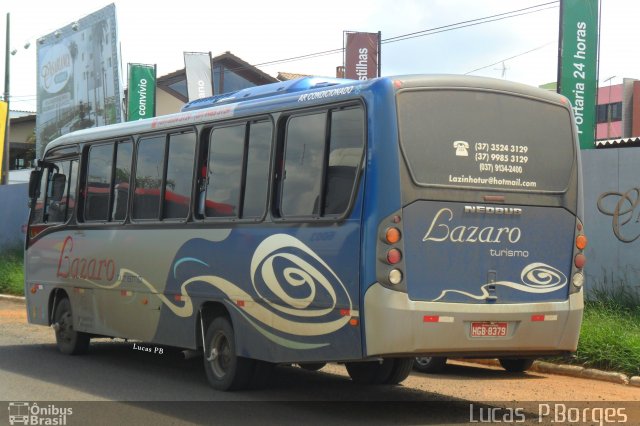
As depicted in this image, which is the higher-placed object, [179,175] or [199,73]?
[199,73]

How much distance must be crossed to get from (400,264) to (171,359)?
262 inches

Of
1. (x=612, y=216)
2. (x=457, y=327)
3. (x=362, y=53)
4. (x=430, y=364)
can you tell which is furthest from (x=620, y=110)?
(x=457, y=327)

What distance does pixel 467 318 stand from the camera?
366 inches

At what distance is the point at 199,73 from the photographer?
30766 millimetres

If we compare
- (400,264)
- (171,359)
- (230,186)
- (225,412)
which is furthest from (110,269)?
(400,264)

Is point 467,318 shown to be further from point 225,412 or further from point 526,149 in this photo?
point 225,412

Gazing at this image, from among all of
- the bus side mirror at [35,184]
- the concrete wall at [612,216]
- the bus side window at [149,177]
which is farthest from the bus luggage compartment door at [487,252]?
the bus side mirror at [35,184]

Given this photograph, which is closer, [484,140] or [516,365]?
[484,140]

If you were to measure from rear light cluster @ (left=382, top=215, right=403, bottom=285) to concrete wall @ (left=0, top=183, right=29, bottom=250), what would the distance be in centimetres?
2361

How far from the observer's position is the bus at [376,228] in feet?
30.2

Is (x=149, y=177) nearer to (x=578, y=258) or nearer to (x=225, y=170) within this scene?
(x=225, y=170)

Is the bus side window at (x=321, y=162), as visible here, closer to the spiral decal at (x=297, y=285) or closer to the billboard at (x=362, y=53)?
the spiral decal at (x=297, y=285)

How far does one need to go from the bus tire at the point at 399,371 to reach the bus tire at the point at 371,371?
0.11ft

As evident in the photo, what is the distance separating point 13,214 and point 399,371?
22.7 metres
